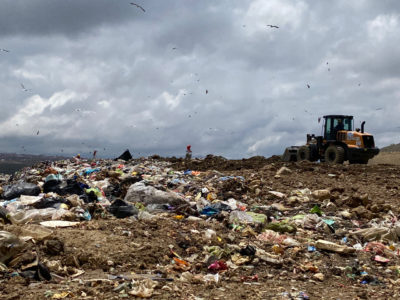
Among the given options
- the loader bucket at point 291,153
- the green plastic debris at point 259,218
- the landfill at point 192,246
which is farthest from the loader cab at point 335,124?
the green plastic debris at point 259,218

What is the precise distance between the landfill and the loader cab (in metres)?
7.21

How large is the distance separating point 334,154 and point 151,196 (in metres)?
10.1

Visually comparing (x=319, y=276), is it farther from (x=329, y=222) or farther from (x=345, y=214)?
(x=345, y=214)

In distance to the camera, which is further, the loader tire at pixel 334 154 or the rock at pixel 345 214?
the loader tire at pixel 334 154

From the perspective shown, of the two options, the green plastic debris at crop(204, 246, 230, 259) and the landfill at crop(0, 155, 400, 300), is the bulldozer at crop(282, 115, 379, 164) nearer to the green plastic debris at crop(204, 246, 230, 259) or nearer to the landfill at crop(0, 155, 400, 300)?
the landfill at crop(0, 155, 400, 300)

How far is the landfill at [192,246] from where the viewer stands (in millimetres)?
3605

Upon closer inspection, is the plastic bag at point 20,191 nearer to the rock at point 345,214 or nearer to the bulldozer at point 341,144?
the rock at point 345,214

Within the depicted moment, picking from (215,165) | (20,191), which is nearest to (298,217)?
(20,191)

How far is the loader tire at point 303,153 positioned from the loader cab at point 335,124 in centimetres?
114

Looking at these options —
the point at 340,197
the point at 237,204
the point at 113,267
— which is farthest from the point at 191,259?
the point at 340,197

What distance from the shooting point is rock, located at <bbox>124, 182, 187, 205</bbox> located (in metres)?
6.86

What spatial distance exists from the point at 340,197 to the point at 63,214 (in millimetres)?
5802

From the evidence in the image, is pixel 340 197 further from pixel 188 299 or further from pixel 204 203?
pixel 188 299

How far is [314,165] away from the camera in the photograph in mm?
13664
